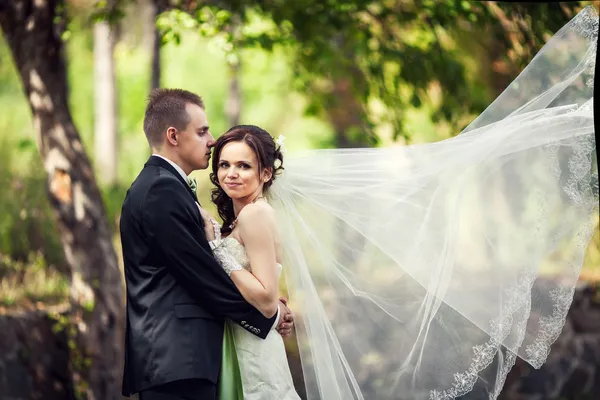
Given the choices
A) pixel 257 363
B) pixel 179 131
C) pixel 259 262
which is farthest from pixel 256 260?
pixel 179 131

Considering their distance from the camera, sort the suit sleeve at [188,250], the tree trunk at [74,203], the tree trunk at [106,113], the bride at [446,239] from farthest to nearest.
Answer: the tree trunk at [106,113]
the tree trunk at [74,203]
the bride at [446,239]
the suit sleeve at [188,250]

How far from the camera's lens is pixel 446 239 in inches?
163

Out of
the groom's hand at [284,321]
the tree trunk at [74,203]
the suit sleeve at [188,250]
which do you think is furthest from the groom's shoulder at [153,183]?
the tree trunk at [74,203]

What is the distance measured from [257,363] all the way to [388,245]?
87 centimetres

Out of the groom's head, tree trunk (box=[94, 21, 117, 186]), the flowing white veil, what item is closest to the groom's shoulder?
the groom's head

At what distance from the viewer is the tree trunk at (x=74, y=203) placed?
6.55 m

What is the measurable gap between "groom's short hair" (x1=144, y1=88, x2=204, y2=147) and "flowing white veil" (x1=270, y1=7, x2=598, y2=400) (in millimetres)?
529

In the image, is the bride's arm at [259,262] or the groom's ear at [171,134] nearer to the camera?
the bride's arm at [259,262]

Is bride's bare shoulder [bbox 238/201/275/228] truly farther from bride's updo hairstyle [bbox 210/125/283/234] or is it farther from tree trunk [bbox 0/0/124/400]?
tree trunk [bbox 0/0/124/400]

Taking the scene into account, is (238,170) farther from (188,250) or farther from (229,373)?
(229,373)

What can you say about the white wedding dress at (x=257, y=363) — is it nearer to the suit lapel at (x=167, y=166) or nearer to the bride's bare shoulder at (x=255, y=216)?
the bride's bare shoulder at (x=255, y=216)

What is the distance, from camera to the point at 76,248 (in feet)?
21.6

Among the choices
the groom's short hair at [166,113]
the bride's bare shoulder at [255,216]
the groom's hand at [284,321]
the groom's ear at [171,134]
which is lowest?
the groom's hand at [284,321]

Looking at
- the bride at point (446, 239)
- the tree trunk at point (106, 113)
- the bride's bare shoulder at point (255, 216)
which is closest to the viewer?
the bride's bare shoulder at point (255, 216)
